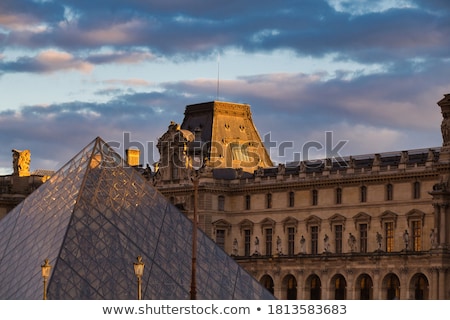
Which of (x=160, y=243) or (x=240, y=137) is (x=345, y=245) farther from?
(x=160, y=243)

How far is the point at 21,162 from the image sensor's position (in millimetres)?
125750

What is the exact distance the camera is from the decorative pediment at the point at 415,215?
8931 cm

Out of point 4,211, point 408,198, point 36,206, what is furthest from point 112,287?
point 4,211

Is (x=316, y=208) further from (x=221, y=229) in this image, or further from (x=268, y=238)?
(x=221, y=229)

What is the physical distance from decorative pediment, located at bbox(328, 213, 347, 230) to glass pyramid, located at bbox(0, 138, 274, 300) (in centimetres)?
4004

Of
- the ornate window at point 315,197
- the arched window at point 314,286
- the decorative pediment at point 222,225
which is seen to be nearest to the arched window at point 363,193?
the ornate window at point 315,197

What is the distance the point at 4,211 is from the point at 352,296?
4024 cm

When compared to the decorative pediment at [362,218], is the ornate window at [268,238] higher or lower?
lower

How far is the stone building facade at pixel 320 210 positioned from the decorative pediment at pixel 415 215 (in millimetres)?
65

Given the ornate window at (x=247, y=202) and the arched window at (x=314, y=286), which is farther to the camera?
the ornate window at (x=247, y=202)

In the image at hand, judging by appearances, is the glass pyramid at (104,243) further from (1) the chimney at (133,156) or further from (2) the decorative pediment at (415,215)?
(1) the chimney at (133,156)

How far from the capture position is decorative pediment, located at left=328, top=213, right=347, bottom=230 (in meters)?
96.0

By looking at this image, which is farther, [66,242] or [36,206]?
[36,206]

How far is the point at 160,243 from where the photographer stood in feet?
176
